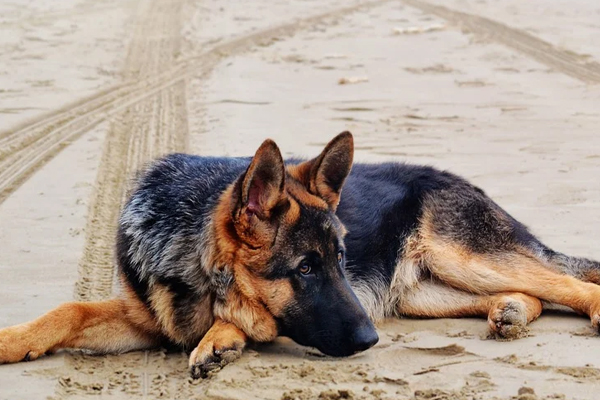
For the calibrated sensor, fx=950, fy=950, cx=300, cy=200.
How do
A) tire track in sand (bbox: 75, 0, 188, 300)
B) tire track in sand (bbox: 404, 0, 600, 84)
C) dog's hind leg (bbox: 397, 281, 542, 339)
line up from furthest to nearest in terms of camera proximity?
tire track in sand (bbox: 404, 0, 600, 84) → tire track in sand (bbox: 75, 0, 188, 300) → dog's hind leg (bbox: 397, 281, 542, 339)

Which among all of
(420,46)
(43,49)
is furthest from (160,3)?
(420,46)

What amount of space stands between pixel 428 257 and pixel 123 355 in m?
2.05

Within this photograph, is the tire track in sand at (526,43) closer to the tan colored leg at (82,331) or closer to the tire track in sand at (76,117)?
the tire track in sand at (76,117)

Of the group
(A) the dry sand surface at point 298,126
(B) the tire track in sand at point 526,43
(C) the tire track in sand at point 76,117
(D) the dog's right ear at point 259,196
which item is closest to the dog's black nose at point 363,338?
(A) the dry sand surface at point 298,126

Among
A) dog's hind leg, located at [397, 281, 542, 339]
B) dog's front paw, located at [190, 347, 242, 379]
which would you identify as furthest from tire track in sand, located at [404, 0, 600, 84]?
dog's front paw, located at [190, 347, 242, 379]

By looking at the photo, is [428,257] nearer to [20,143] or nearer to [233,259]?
[233,259]

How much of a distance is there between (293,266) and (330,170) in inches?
26.5

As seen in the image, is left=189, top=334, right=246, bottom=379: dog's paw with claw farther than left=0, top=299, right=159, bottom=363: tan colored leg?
No

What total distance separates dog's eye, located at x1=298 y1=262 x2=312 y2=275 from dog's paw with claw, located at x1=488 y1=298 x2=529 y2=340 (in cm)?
119

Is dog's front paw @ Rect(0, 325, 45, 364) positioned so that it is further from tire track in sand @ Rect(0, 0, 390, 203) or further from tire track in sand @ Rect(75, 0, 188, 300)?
tire track in sand @ Rect(0, 0, 390, 203)

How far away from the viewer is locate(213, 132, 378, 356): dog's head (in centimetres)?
500

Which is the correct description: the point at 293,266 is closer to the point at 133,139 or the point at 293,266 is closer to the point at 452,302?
the point at 452,302

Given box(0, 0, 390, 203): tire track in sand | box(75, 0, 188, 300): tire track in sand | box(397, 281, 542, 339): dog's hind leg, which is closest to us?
box(397, 281, 542, 339): dog's hind leg

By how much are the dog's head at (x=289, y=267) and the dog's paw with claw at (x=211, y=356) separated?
0.22 metres
